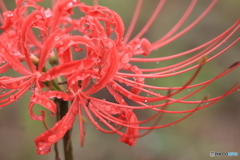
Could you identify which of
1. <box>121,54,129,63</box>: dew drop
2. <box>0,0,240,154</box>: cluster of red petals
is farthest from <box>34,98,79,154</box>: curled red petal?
<box>121,54,129,63</box>: dew drop

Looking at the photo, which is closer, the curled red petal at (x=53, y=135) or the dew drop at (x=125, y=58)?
the curled red petal at (x=53, y=135)

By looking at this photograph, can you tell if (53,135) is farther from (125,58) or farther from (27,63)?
(125,58)

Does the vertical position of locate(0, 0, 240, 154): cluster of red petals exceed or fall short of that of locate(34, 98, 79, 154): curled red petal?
it exceeds it

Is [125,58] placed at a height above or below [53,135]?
above

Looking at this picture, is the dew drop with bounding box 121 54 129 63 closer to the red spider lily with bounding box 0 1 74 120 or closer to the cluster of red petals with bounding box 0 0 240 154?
the cluster of red petals with bounding box 0 0 240 154

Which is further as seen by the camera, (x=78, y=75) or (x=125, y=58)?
(x=125, y=58)

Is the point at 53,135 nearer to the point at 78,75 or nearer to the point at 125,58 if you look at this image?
the point at 78,75

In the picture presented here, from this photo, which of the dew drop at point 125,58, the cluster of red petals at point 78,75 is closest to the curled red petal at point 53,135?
the cluster of red petals at point 78,75

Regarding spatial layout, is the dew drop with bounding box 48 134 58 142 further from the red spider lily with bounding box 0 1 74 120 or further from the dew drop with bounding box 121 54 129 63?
the dew drop with bounding box 121 54 129 63

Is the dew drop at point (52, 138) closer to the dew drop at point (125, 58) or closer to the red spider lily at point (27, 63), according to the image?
the red spider lily at point (27, 63)

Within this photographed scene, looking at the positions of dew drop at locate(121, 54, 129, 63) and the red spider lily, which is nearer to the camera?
the red spider lily

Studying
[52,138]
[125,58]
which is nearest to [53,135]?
[52,138]
